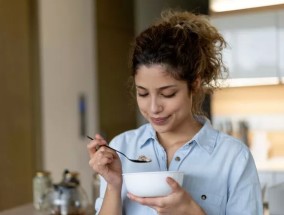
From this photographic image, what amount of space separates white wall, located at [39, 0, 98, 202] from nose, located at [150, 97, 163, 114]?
7.96 ft

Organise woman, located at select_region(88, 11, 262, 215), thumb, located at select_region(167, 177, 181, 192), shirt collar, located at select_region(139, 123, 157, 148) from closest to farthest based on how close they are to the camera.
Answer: thumb, located at select_region(167, 177, 181, 192)
woman, located at select_region(88, 11, 262, 215)
shirt collar, located at select_region(139, 123, 157, 148)

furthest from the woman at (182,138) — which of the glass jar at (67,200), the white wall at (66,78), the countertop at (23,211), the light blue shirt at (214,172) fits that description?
the white wall at (66,78)

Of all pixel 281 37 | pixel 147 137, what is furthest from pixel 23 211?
pixel 281 37

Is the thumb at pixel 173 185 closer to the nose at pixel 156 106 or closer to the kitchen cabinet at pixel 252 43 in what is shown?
the nose at pixel 156 106

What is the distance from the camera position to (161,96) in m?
1.06

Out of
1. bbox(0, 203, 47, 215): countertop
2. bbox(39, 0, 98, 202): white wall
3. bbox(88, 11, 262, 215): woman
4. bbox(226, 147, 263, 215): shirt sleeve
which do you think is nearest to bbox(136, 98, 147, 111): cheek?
bbox(88, 11, 262, 215): woman

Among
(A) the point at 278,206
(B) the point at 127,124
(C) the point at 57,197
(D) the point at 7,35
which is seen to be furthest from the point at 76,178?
(B) the point at 127,124

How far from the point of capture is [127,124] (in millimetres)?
4109

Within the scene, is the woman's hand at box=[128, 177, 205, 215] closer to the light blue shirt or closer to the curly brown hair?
the light blue shirt

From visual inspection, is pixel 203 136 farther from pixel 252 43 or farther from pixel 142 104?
pixel 252 43

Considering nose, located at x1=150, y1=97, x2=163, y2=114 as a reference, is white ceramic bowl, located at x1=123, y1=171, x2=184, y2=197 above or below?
below

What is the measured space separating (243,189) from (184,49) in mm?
320

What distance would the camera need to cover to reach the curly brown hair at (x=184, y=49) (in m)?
1.07

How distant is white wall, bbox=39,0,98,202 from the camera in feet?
11.2
